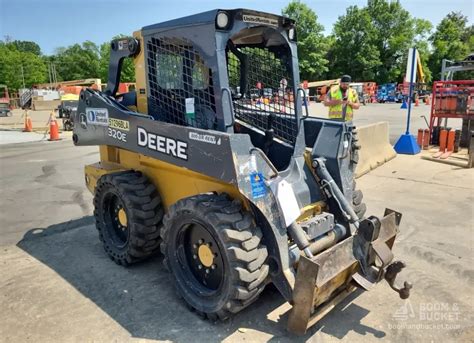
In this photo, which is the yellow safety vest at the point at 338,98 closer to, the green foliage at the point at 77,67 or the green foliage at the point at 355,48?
the green foliage at the point at 355,48

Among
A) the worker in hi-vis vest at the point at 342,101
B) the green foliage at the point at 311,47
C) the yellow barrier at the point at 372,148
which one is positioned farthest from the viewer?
the green foliage at the point at 311,47

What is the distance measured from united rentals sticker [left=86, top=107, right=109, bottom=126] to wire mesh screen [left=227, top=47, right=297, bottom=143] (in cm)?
148

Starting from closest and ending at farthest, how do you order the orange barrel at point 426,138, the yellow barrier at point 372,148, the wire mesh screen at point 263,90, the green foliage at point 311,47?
1. the wire mesh screen at point 263,90
2. the yellow barrier at point 372,148
3. the orange barrel at point 426,138
4. the green foliage at point 311,47

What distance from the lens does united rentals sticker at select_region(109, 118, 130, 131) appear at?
159 inches

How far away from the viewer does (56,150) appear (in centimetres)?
1265

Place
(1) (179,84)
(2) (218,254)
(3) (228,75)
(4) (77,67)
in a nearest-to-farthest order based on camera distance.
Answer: (2) (218,254) → (3) (228,75) → (1) (179,84) → (4) (77,67)

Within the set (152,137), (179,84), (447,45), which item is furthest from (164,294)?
(447,45)

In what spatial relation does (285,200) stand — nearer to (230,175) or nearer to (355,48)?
(230,175)

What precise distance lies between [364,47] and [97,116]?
53383mm

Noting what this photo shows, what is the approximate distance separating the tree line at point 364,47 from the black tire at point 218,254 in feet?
156

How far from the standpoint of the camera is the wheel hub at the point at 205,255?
3.30 metres

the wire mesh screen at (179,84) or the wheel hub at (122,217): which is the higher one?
the wire mesh screen at (179,84)

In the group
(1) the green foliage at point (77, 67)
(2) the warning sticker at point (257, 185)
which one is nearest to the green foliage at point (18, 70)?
(1) the green foliage at point (77, 67)

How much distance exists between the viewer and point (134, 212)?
13.0 ft
